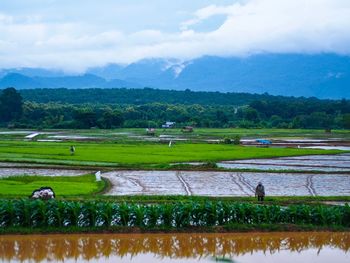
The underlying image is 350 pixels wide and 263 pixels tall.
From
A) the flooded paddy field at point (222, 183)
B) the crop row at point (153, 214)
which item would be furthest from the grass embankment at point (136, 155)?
the crop row at point (153, 214)

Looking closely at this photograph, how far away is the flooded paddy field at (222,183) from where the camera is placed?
21641mm

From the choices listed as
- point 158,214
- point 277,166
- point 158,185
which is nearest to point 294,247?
point 158,214

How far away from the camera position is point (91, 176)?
26.0 meters

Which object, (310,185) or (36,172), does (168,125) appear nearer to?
(36,172)

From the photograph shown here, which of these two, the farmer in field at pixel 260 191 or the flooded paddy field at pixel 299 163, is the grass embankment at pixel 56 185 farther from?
the flooded paddy field at pixel 299 163

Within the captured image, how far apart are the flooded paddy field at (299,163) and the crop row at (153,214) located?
1555 cm

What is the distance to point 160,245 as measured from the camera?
42.9ft

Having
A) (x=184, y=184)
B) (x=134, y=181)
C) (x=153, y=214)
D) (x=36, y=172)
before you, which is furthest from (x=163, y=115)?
(x=153, y=214)

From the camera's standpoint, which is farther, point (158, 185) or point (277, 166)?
point (277, 166)

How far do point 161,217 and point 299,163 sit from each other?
21.6 metres

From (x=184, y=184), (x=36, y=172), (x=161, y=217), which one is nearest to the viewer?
(x=161, y=217)

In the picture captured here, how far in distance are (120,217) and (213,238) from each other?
2.56 meters

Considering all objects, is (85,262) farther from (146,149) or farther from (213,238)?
(146,149)

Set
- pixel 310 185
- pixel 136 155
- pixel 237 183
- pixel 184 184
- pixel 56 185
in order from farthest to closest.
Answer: pixel 136 155
pixel 237 183
pixel 310 185
pixel 184 184
pixel 56 185
